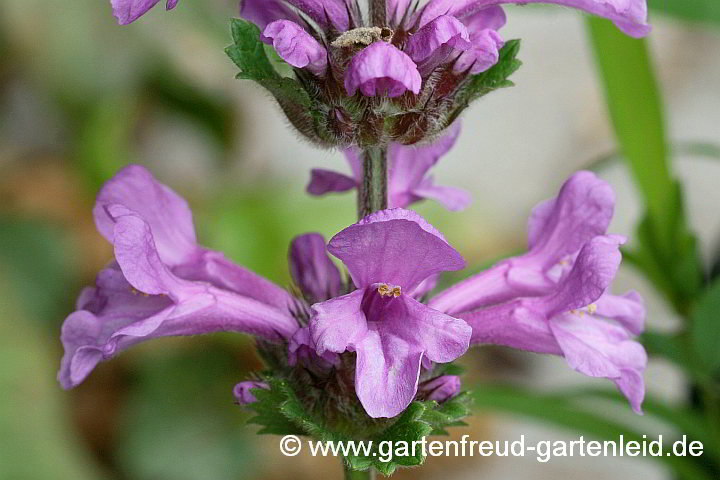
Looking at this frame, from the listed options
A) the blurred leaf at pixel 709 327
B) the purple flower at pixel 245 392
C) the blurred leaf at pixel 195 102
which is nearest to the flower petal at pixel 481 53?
the purple flower at pixel 245 392

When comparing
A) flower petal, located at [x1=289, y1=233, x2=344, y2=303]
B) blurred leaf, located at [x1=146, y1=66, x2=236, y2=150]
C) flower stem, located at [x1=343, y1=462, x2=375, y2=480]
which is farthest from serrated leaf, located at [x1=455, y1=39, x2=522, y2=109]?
blurred leaf, located at [x1=146, y1=66, x2=236, y2=150]

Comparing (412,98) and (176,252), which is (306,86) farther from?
(176,252)

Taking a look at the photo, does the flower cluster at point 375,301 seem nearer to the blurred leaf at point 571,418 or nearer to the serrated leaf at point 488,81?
the serrated leaf at point 488,81

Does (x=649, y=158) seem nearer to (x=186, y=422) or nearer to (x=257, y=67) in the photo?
(x=257, y=67)

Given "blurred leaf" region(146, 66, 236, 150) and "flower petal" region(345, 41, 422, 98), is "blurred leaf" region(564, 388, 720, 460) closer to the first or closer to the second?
"flower petal" region(345, 41, 422, 98)

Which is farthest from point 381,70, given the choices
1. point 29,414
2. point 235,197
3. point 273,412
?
point 235,197

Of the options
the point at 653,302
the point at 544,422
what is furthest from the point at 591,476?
the point at 544,422
